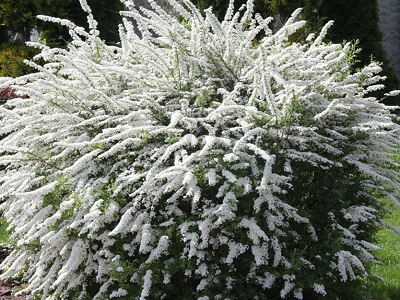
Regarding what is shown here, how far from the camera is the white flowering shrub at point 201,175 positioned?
9.58 ft

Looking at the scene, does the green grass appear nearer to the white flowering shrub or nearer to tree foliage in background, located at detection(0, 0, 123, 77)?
the white flowering shrub

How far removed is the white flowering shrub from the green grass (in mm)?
590

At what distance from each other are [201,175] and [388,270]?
219cm

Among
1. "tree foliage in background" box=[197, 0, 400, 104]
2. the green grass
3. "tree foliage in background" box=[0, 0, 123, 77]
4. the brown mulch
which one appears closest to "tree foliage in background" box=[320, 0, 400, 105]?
"tree foliage in background" box=[197, 0, 400, 104]

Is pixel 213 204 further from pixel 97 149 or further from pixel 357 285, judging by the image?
pixel 357 285

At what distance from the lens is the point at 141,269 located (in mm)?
2963

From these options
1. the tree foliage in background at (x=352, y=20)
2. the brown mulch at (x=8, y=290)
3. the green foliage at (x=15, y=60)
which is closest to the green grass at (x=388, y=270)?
the brown mulch at (x=8, y=290)

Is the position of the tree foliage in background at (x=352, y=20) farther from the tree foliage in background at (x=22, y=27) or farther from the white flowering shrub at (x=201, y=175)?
the white flowering shrub at (x=201, y=175)

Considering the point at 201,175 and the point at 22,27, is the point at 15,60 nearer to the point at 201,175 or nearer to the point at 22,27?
the point at 22,27

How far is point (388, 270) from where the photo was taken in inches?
175

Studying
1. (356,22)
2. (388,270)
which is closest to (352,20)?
(356,22)

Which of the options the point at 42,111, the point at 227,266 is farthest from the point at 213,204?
the point at 42,111

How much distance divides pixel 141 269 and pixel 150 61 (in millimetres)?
1295

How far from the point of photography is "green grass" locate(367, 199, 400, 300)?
13.1ft
